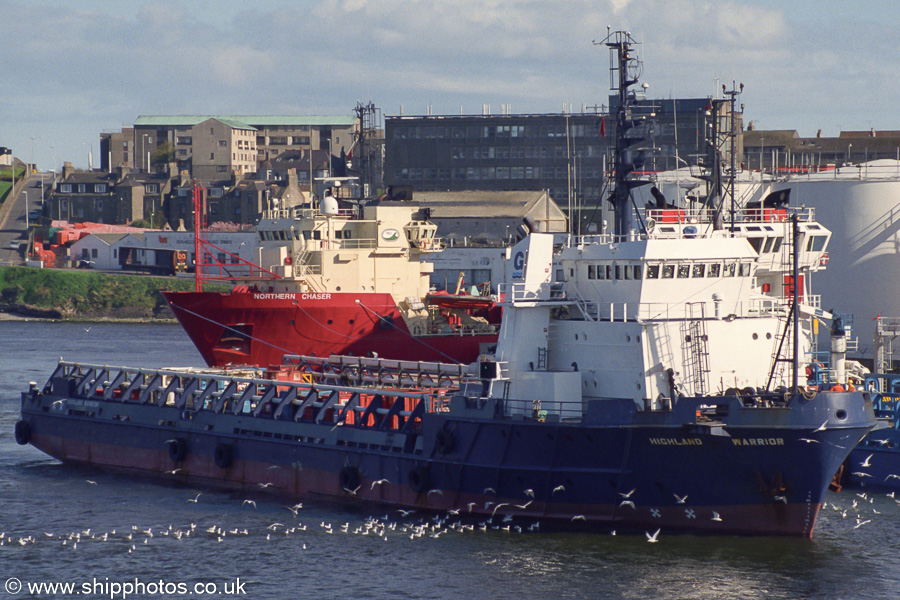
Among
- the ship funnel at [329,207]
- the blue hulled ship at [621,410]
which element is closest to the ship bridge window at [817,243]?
the blue hulled ship at [621,410]

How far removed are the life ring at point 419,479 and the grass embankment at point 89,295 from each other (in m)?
66.2

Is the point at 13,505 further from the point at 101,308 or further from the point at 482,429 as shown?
the point at 101,308

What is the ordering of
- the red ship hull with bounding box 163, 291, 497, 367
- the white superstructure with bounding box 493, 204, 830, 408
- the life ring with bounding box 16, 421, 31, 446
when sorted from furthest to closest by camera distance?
1. the red ship hull with bounding box 163, 291, 497, 367
2. the life ring with bounding box 16, 421, 31, 446
3. the white superstructure with bounding box 493, 204, 830, 408

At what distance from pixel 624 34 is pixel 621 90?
4.47 ft

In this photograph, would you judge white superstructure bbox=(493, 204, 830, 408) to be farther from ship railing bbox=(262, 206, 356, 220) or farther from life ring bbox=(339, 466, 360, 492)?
ship railing bbox=(262, 206, 356, 220)

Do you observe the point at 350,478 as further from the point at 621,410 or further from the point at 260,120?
the point at 260,120

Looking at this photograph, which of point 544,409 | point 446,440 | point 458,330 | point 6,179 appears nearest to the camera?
point 544,409

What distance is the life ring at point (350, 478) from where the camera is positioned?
29984mm

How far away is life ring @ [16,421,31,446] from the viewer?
3841 cm

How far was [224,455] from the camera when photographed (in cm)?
3300

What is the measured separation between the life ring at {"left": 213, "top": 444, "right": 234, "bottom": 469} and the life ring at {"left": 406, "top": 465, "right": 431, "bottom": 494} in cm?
677

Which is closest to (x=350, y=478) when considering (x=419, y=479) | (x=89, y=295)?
(x=419, y=479)

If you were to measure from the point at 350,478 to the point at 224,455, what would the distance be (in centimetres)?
Answer: 475

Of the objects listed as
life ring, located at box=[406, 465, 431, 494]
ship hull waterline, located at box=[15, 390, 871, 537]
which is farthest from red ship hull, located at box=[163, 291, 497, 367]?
life ring, located at box=[406, 465, 431, 494]
